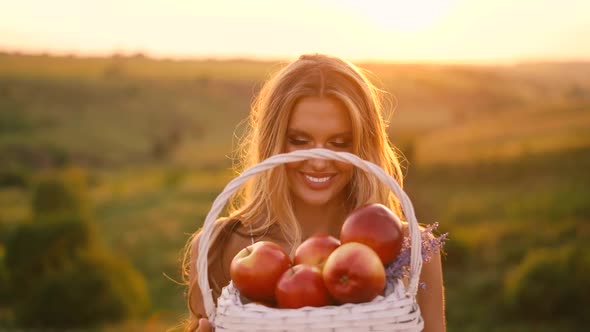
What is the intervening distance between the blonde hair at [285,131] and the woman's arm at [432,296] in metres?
0.41

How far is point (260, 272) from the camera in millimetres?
2402

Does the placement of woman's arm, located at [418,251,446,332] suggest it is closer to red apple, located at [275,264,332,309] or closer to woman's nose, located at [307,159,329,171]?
woman's nose, located at [307,159,329,171]

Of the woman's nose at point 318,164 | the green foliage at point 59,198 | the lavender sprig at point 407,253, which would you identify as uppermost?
the woman's nose at point 318,164

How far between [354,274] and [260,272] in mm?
338

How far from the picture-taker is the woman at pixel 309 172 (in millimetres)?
3105

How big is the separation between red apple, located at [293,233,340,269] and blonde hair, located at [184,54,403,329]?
75 cm

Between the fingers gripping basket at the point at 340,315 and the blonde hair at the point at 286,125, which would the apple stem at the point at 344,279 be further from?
the blonde hair at the point at 286,125

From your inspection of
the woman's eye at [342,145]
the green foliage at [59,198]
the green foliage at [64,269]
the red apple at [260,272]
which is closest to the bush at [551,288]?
the green foliage at [64,269]

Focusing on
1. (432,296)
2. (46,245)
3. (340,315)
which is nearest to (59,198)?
(46,245)

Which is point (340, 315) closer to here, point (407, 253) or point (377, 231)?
point (377, 231)

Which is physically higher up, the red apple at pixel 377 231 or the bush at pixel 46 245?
the red apple at pixel 377 231

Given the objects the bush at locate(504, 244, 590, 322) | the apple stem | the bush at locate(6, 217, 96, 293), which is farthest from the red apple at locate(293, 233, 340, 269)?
the bush at locate(504, 244, 590, 322)

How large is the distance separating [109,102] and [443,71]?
27.0m

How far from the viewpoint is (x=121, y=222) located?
36188 mm
